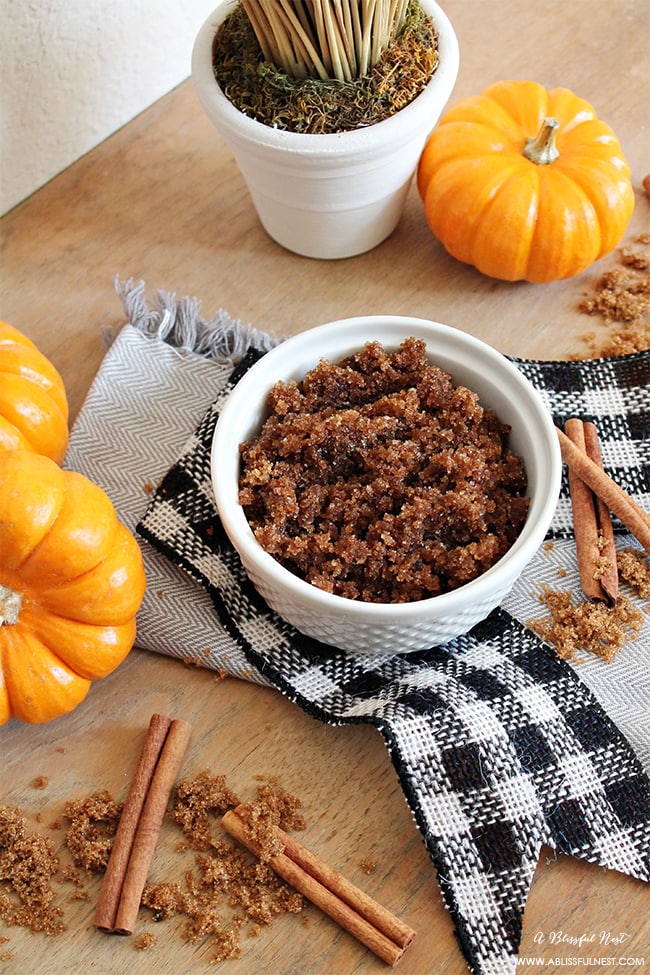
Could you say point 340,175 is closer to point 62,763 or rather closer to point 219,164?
point 219,164

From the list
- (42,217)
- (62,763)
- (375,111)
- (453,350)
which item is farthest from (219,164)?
(62,763)

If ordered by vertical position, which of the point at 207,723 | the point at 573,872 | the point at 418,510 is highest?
the point at 418,510

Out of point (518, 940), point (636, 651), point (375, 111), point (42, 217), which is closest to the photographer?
point (518, 940)

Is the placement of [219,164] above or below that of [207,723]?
above

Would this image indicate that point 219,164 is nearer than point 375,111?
No

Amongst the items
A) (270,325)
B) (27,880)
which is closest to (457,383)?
(270,325)

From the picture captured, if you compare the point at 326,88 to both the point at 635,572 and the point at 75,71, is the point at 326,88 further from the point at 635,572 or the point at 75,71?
the point at 635,572
